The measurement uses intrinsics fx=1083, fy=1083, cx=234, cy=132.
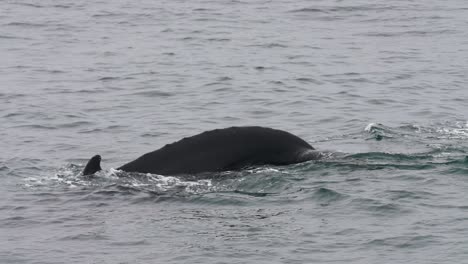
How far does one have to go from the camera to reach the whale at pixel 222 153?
48.0ft

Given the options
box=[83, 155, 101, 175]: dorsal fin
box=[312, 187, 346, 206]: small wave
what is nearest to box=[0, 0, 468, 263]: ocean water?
box=[312, 187, 346, 206]: small wave

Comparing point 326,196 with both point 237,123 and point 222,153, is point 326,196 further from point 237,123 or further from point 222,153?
point 237,123

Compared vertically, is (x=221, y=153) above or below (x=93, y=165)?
above

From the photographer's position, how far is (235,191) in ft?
47.4

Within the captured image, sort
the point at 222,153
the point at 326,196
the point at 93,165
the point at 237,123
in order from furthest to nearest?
the point at 237,123, the point at 93,165, the point at 222,153, the point at 326,196

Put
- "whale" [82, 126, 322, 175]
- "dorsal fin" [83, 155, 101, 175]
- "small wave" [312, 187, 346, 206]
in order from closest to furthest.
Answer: "small wave" [312, 187, 346, 206] < "whale" [82, 126, 322, 175] < "dorsal fin" [83, 155, 101, 175]

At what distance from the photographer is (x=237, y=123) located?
20422 millimetres

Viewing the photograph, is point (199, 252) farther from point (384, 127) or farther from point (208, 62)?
point (208, 62)

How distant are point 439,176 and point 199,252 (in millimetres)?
4446

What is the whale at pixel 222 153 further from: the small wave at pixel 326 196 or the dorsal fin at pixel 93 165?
the small wave at pixel 326 196

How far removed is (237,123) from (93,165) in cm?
565

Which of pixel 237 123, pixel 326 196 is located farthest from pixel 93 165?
pixel 237 123

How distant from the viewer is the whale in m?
14.6

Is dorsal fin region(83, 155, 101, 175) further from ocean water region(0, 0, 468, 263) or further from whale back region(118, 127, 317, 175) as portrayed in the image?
whale back region(118, 127, 317, 175)
